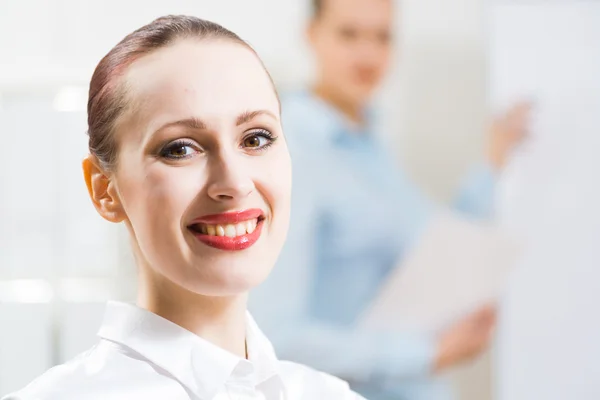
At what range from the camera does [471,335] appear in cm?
230

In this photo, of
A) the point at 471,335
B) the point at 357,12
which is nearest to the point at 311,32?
the point at 357,12

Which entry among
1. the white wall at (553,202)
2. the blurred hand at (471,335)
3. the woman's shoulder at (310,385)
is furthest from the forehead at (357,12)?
the woman's shoulder at (310,385)

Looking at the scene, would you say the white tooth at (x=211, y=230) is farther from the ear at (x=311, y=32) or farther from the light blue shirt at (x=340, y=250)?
the ear at (x=311, y=32)

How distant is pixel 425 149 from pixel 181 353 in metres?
1.73

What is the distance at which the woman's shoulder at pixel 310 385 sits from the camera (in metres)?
0.78

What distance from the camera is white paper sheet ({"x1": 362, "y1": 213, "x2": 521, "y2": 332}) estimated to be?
7.41 ft

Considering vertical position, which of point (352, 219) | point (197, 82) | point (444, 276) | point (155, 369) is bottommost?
point (444, 276)

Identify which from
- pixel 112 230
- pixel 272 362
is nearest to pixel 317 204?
pixel 112 230

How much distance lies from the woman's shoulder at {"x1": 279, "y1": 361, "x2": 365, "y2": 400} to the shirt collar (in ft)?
0.16

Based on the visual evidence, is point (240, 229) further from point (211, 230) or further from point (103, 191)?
point (103, 191)

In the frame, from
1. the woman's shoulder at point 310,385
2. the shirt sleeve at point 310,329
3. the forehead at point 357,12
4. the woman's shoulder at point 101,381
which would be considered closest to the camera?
the woman's shoulder at point 101,381

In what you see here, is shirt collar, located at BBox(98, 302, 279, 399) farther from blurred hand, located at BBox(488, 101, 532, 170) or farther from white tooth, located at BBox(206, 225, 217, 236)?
blurred hand, located at BBox(488, 101, 532, 170)

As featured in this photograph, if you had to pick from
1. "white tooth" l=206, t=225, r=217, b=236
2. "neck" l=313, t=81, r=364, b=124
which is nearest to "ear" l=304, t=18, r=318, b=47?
"neck" l=313, t=81, r=364, b=124

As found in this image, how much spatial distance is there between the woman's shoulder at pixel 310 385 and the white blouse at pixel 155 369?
0.02m
